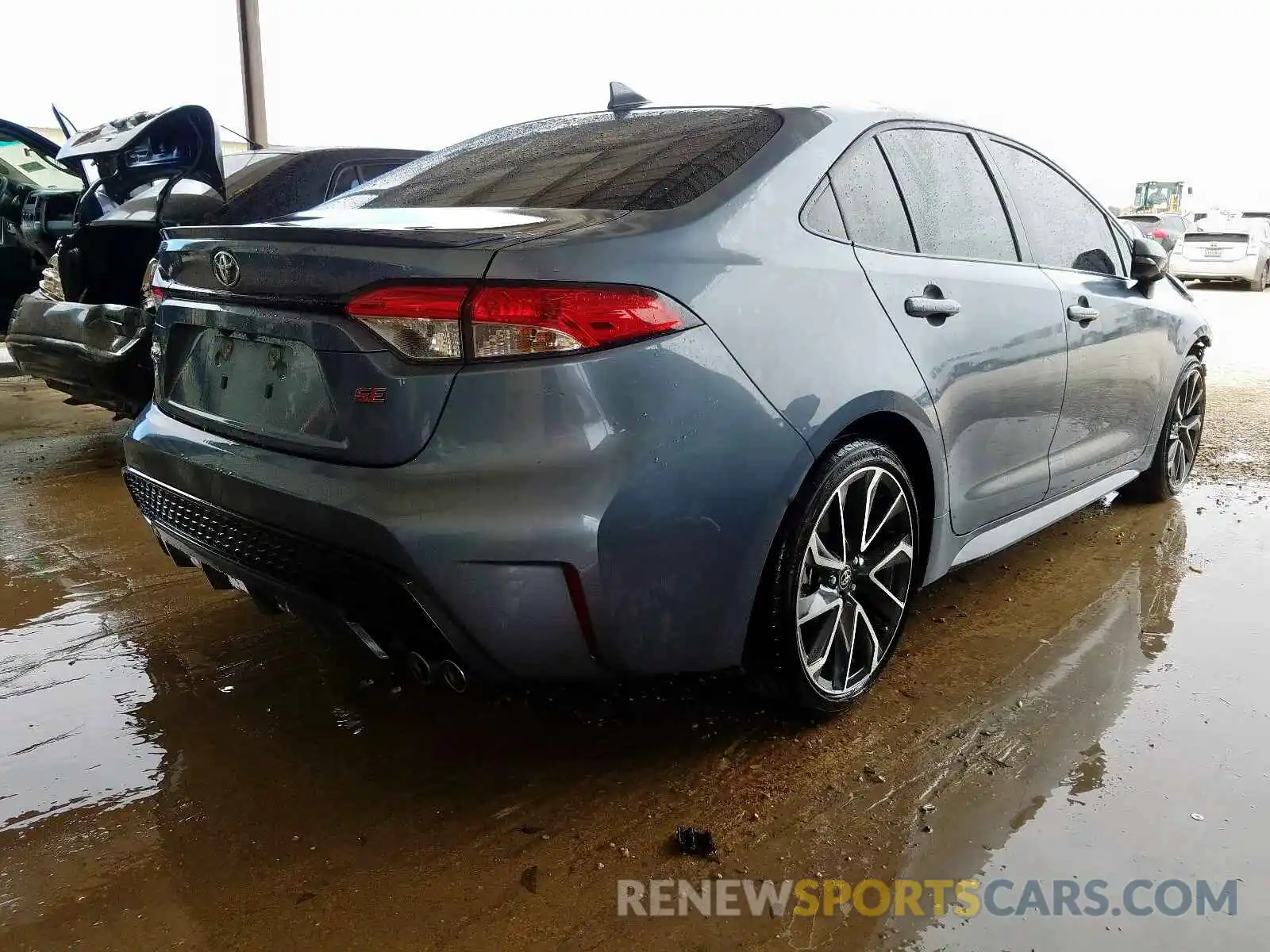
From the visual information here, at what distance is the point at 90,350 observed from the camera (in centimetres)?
428

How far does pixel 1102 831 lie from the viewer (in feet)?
6.68

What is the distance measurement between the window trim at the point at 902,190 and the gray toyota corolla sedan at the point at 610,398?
16 mm

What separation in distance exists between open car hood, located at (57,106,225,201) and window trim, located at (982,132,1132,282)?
312 centimetres

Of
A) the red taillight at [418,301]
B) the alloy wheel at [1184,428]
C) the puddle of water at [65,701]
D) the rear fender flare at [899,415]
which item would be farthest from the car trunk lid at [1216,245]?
the red taillight at [418,301]

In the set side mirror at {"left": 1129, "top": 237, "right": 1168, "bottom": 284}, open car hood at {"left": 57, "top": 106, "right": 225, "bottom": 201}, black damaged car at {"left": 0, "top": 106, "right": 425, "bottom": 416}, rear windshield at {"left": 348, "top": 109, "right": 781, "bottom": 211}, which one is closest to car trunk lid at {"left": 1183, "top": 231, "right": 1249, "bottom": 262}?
side mirror at {"left": 1129, "top": 237, "right": 1168, "bottom": 284}

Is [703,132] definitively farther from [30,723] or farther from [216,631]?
[30,723]

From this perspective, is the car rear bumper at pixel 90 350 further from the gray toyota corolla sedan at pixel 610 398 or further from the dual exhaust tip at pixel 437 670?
the dual exhaust tip at pixel 437 670

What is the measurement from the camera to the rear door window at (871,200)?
2.36 meters

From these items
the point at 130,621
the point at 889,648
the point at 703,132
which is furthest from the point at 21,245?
the point at 889,648

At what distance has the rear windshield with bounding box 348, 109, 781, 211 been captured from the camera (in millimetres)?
2154

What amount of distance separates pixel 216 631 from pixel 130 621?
0.98ft

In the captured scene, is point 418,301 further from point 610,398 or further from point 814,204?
point 814,204

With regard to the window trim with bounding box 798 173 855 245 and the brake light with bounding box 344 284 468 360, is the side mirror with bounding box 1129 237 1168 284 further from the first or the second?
the brake light with bounding box 344 284 468 360

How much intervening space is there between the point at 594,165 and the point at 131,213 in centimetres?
304
